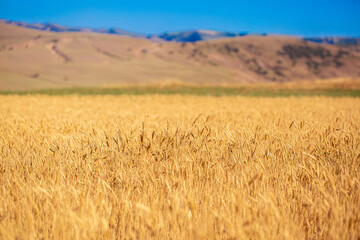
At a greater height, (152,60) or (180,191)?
(152,60)

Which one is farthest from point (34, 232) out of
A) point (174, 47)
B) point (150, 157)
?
point (174, 47)

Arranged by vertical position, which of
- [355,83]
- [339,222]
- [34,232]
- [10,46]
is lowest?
[34,232]

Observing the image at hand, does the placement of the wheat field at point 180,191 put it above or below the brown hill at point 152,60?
below

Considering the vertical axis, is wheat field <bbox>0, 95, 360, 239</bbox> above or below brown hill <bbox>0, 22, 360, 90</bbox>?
below

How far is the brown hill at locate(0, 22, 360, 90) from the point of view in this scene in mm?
43156

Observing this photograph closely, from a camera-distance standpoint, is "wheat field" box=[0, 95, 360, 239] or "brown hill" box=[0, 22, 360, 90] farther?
"brown hill" box=[0, 22, 360, 90]

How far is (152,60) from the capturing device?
2452 inches

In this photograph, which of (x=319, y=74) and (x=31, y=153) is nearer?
(x=31, y=153)

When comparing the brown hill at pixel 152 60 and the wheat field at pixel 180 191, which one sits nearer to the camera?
the wheat field at pixel 180 191

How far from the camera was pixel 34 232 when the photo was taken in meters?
1.91

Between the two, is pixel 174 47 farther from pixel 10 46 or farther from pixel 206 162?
pixel 206 162

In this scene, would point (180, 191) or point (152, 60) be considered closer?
point (180, 191)

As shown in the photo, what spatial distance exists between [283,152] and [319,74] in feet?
259

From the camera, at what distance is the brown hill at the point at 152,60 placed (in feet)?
142
